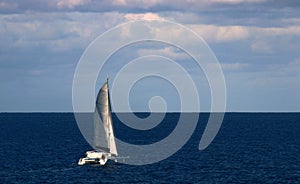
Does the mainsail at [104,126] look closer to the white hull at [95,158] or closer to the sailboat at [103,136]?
the sailboat at [103,136]

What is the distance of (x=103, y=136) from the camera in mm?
137875

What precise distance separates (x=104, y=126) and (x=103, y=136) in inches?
→ 87.9

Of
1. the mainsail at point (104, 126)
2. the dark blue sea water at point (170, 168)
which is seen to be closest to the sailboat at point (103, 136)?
the mainsail at point (104, 126)

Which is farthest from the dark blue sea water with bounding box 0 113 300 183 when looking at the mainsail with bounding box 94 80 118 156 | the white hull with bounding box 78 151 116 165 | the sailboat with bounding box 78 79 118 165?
the mainsail with bounding box 94 80 118 156

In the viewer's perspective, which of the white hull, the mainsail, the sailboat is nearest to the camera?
the mainsail

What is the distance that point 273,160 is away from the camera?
507 feet

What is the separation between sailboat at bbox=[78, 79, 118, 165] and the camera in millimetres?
135875

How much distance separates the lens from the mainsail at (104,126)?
135m

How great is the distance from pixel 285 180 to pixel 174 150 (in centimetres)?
6680

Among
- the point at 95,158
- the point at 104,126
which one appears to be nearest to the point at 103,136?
the point at 104,126

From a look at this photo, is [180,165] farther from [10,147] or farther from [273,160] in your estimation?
[10,147]

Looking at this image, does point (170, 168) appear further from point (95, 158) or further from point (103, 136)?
point (95, 158)

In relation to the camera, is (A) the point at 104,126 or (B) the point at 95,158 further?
(A) the point at 104,126

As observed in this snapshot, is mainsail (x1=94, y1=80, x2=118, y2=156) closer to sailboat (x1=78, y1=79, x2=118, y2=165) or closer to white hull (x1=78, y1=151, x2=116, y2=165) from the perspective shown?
sailboat (x1=78, y1=79, x2=118, y2=165)
